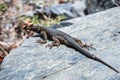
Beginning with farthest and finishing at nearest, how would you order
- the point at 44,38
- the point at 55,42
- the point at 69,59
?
1. the point at 44,38
2. the point at 55,42
3. the point at 69,59

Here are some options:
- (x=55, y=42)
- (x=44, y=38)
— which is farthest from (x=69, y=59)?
(x=44, y=38)

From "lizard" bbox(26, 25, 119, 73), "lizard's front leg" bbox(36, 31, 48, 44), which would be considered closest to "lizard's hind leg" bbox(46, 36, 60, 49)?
"lizard" bbox(26, 25, 119, 73)

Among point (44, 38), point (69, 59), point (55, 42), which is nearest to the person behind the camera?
point (69, 59)

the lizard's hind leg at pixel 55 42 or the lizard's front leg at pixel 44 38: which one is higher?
the lizard's hind leg at pixel 55 42

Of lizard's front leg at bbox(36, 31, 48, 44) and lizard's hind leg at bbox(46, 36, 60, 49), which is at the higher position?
lizard's hind leg at bbox(46, 36, 60, 49)

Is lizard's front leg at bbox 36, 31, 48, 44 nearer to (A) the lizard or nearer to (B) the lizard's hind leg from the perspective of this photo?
(A) the lizard

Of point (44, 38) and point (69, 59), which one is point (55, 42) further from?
point (69, 59)

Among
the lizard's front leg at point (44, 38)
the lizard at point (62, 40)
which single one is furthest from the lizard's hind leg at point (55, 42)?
the lizard's front leg at point (44, 38)

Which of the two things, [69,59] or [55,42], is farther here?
[55,42]

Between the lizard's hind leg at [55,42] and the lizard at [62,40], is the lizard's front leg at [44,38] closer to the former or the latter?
the lizard at [62,40]
